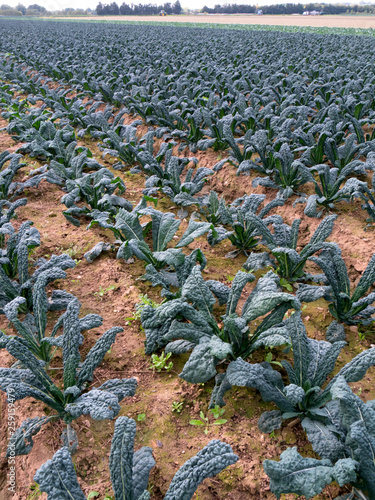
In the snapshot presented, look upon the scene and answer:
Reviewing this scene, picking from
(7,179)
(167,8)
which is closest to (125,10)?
(167,8)

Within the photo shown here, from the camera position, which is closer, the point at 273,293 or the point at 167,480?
the point at 167,480

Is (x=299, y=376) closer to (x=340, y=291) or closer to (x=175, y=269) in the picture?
(x=340, y=291)

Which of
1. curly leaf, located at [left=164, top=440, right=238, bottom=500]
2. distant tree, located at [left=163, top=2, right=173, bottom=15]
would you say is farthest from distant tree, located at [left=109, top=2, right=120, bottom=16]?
curly leaf, located at [left=164, top=440, right=238, bottom=500]

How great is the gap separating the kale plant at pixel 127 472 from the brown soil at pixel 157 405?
0.96 feet

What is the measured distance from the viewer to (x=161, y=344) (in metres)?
2.48

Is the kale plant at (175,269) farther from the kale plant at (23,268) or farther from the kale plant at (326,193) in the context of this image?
the kale plant at (326,193)

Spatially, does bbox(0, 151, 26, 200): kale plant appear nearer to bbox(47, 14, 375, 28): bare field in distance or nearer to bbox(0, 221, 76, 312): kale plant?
bbox(0, 221, 76, 312): kale plant

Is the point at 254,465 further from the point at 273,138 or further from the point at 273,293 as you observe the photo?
the point at 273,138

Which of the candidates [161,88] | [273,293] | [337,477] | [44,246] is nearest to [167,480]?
[337,477]

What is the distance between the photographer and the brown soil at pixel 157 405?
182 centimetres

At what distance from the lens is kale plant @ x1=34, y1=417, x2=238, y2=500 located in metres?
1.47

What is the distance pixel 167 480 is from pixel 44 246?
2618 millimetres

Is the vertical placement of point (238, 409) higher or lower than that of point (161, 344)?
lower

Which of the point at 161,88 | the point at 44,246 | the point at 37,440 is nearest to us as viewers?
the point at 37,440
